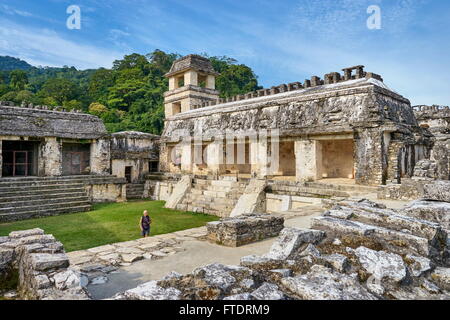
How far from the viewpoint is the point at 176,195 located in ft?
43.9

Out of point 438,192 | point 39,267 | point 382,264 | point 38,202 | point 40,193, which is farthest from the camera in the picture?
point 40,193

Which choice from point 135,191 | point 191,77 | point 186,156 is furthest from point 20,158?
point 191,77

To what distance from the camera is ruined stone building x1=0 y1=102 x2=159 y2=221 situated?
11.9 metres

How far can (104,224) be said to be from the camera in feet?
32.2

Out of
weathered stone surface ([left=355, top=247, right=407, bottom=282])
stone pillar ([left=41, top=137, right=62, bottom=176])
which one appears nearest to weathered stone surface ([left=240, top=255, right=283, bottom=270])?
weathered stone surface ([left=355, top=247, right=407, bottom=282])

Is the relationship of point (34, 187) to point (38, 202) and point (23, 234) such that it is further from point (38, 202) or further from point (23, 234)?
point (23, 234)

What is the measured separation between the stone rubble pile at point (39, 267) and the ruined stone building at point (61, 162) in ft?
29.2

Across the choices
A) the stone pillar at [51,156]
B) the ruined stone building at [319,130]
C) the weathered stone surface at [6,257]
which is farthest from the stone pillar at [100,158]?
the weathered stone surface at [6,257]

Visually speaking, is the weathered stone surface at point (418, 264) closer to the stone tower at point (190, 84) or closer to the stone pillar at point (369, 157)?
the stone pillar at point (369, 157)

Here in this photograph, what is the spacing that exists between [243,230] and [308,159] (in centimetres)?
662

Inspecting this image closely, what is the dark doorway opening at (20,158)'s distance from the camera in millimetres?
15680

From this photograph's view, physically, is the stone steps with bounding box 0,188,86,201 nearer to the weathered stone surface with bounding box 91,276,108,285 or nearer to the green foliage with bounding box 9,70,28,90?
the weathered stone surface with bounding box 91,276,108,285
